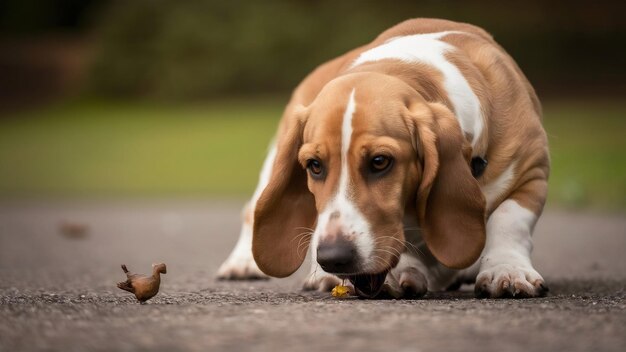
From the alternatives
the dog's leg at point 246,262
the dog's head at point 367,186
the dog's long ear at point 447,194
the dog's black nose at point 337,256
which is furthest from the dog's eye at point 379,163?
the dog's leg at point 246,262

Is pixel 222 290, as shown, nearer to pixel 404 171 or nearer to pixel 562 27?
pixel 404 171

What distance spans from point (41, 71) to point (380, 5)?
12.5m

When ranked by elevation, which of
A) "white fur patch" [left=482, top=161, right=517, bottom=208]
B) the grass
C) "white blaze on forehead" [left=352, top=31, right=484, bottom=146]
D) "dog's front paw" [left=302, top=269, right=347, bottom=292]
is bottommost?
the grass

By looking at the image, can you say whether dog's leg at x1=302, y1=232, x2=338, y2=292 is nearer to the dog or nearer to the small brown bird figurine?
the dog

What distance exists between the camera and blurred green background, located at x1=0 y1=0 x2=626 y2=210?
21.1 metres

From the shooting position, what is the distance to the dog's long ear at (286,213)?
15.5 ft

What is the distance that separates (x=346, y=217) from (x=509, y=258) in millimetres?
947

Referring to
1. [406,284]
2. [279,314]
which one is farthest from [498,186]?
[279,314]

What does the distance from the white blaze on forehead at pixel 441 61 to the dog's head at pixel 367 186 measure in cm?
26

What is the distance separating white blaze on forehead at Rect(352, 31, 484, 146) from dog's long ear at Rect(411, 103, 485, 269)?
0.93 feet

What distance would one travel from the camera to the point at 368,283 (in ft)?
14.5

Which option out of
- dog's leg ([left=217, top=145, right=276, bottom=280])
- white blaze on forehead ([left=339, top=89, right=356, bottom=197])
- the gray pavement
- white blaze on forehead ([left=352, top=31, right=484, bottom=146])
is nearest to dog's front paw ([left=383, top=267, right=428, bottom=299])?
the gray pavement

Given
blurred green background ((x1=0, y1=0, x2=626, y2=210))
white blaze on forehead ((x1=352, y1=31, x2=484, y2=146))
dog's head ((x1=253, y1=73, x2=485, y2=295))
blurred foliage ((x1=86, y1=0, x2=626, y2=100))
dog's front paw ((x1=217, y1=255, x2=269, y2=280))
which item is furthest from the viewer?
blurred foliage ((x1=86, y1=0, x2=626, y2=100))

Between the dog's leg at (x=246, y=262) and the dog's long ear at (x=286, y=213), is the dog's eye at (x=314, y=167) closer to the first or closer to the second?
the dog's long ear at (x=286, y=213)
